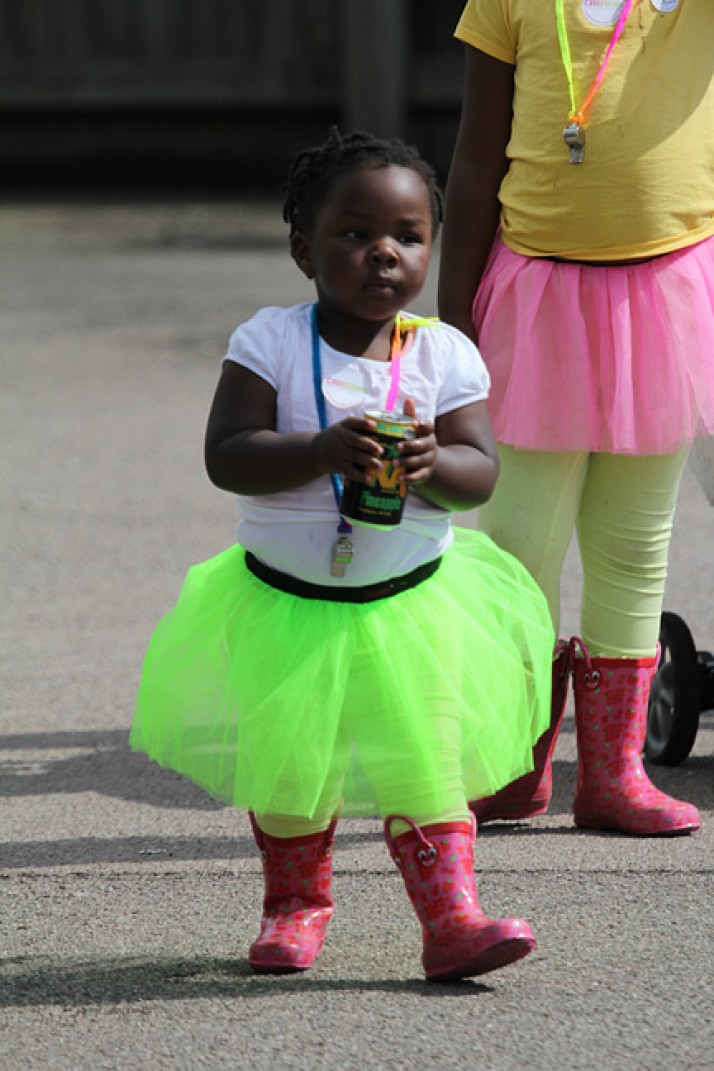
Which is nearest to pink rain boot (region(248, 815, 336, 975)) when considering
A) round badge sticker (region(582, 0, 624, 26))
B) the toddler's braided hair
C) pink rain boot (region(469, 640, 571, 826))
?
pink rain boot (region(469, 640, 571, 826))

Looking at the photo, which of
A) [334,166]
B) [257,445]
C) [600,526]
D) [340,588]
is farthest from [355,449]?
[600,526]

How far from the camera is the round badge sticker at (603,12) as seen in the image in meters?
3.33

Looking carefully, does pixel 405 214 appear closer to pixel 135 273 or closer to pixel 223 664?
pixel 223 664

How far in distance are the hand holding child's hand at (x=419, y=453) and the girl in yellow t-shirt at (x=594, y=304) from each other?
807 mm

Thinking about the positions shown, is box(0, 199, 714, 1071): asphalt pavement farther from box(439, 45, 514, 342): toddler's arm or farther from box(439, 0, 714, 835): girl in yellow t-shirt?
box(439, 45, 514, 342): toddler's arm

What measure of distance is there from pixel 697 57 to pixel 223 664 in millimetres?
1466

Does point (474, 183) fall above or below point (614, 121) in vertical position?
below

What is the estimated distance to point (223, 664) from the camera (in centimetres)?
297

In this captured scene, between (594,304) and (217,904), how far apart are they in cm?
134

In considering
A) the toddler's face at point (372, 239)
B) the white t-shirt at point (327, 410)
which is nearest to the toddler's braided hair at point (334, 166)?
the toddler's face at point (372, 239)

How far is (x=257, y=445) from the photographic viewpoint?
280 cm

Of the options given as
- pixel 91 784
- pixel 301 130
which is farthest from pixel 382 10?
pixel 91 784

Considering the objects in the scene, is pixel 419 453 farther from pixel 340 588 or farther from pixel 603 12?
pixel 603 12

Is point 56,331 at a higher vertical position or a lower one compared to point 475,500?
lower
